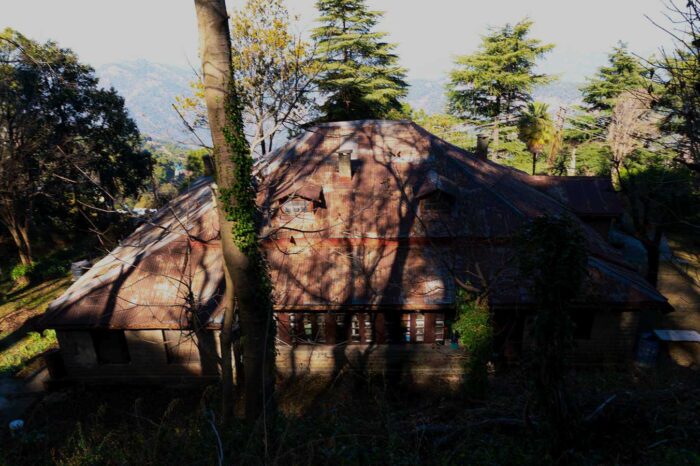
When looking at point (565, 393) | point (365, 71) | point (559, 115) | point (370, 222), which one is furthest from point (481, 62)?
point (565, 393)

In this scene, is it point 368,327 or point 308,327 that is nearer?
point 368,327

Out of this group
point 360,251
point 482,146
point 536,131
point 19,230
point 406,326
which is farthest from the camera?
point 536,131

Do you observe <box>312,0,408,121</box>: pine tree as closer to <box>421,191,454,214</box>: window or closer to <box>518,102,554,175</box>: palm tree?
<box>518,102,554,175</box>: palm tree

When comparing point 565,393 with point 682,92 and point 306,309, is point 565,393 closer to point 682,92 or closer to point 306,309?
point 682,92

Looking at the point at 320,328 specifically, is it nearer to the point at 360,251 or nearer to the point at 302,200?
the point at 360,251

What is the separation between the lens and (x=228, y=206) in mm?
8102

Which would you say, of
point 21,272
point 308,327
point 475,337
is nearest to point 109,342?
point 308,327

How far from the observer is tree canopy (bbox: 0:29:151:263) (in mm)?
23109

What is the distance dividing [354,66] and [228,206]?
1089 inches

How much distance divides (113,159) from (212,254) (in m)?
20.9

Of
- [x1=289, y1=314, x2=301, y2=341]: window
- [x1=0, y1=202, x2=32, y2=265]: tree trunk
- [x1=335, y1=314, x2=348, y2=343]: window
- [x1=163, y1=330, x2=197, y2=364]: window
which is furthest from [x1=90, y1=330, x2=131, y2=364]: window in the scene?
[x1=0, y1=202, x2=32, y2=265]: tree trunk

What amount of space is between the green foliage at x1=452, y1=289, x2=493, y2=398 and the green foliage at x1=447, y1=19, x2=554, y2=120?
2852cm

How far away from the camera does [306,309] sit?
14.5 meters

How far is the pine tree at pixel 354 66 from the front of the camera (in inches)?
1249
